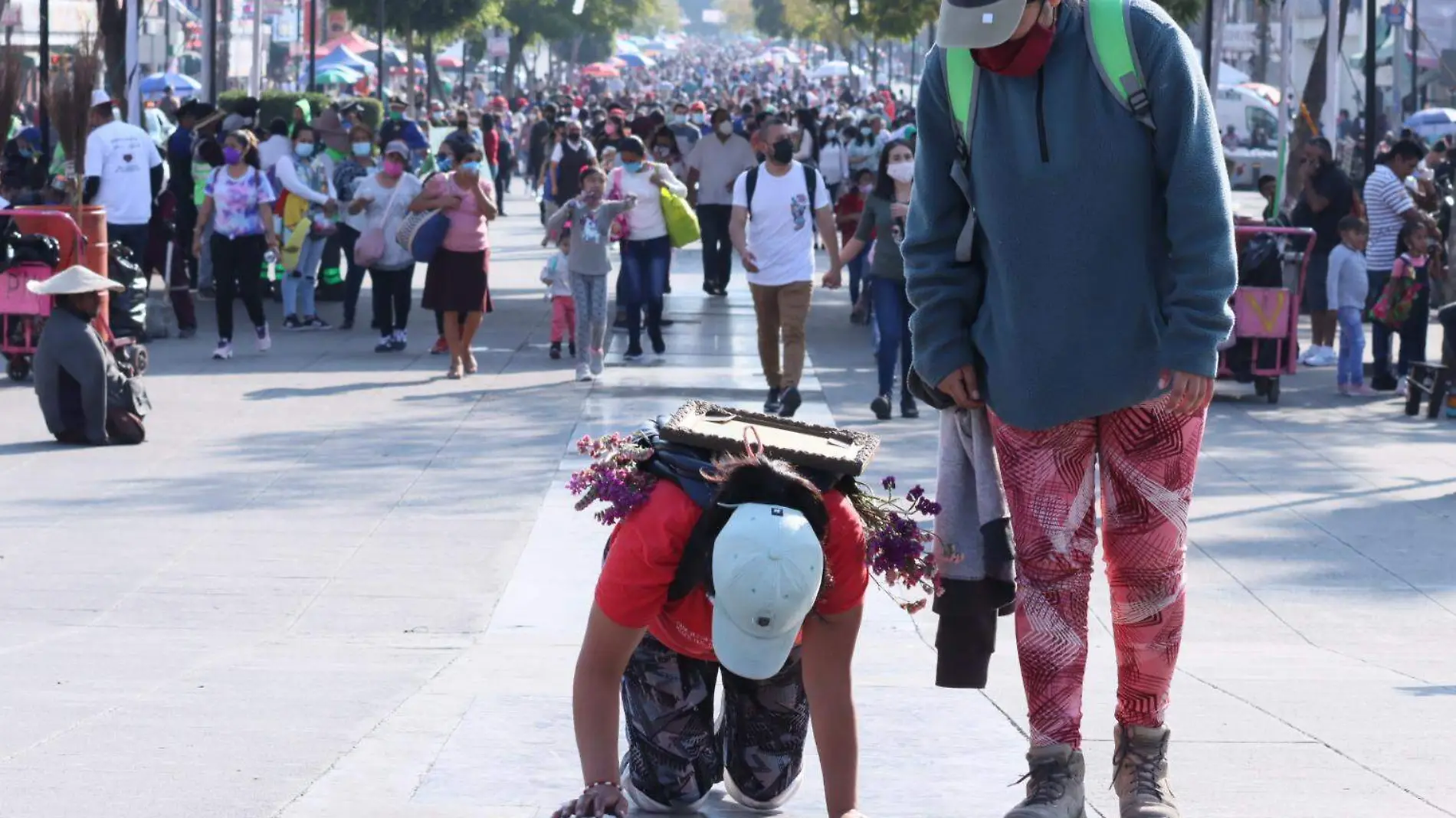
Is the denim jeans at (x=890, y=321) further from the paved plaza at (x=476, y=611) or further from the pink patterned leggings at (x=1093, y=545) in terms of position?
the pink patterned leggings at (x=1093, y=545)

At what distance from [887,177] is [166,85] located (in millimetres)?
26220

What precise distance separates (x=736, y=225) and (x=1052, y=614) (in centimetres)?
917

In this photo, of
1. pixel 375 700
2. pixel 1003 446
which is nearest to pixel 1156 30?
pixel 1003 446

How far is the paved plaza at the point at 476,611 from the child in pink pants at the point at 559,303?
0.22 meters

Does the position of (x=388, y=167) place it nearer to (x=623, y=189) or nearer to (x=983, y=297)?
(x=623, y=189)

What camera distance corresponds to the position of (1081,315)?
386 centimetres

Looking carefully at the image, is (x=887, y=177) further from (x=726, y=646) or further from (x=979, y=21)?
(x=726, y=646)

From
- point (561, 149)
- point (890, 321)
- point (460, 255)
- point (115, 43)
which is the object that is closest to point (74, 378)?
point (460, 255)

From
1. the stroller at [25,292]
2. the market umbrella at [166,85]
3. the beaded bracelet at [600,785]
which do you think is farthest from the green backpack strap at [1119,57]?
the market umbrella at [166,85]

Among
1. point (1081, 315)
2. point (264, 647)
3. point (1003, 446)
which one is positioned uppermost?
point (1081, 315)

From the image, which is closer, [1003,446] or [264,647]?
[1003,446]

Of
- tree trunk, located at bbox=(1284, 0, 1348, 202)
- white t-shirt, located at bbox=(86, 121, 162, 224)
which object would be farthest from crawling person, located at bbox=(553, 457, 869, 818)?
tree trunk, located at bbox=(1284, 0, 1348, 202)

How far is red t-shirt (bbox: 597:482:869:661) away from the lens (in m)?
3.80

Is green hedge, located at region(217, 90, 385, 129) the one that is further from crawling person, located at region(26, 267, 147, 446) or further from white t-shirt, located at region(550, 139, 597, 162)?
crawling person, located at region(26, 267, 147, 446)
